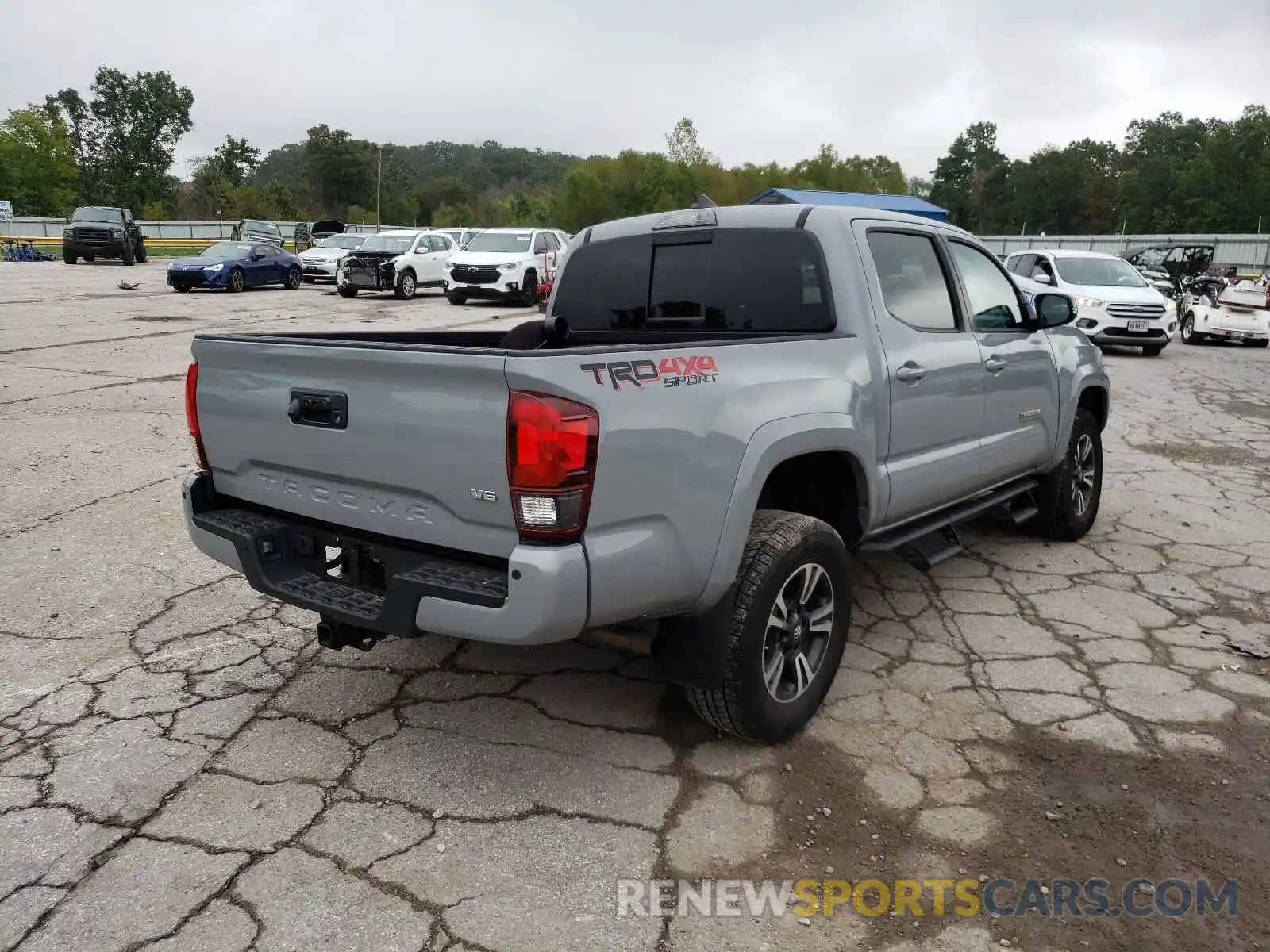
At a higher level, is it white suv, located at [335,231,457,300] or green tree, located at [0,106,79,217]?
green tree, located at [0,106,79,217]

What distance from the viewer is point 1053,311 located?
195 inches

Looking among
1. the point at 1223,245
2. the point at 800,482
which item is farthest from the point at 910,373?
the point at 1223,245

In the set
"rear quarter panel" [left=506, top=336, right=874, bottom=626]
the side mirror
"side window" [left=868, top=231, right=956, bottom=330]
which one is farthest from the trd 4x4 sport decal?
the side mirror

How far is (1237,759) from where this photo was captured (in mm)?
3275

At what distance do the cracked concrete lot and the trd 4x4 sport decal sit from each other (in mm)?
1361

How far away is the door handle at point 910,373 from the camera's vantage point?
12.5 ft

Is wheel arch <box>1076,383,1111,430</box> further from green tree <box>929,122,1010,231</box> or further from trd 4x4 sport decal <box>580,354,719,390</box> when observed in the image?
green tree <box>929,122,1010,231</box>

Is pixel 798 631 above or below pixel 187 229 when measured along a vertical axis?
below

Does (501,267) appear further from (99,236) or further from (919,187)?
(919,187)

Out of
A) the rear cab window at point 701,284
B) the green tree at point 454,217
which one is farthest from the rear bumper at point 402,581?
the green tree at point 454,217

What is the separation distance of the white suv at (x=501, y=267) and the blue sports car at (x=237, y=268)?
20.4ft

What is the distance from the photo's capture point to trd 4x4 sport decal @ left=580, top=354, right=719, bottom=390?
259 centimetres

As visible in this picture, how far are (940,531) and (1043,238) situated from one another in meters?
38.3

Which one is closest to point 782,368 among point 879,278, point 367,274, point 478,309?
point 879,278
